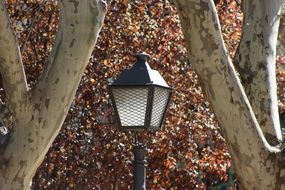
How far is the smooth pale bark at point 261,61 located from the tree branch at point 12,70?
1.77 meters

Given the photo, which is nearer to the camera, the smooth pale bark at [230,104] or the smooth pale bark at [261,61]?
the smooth pale bark at [230,104]

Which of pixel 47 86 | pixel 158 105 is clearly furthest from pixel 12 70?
pixel 158 105

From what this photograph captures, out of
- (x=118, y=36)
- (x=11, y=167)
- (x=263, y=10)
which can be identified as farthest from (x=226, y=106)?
(x=118, y=36)

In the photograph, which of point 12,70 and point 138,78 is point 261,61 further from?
point 12,70

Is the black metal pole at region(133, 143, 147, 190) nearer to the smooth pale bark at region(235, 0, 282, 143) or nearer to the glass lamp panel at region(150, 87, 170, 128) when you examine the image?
the glass lamp panel at region(150, 87, 170, 128)

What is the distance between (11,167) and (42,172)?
430cm

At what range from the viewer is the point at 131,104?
696cm

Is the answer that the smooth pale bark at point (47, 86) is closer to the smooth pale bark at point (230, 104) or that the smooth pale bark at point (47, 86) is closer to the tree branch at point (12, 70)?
the tree branch at point (12, 70)

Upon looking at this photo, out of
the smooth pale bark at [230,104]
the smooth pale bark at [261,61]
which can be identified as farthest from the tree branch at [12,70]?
the smooth pale bark at [261,61]

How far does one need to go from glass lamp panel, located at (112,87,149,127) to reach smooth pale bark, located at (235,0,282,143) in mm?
832

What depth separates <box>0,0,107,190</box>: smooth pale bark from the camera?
6.42 meters

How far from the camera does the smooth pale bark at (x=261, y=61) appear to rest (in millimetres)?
6680

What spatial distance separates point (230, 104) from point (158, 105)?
1091mm

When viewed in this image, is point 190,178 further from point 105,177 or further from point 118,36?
point 118,36
